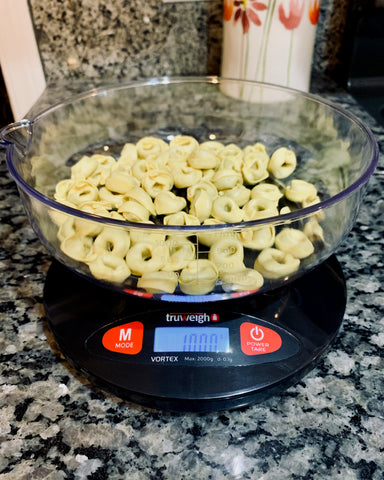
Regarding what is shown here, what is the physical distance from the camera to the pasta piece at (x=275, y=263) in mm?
520

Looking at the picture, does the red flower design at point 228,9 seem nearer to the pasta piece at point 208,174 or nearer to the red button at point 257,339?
the pasta piece at point 208,174

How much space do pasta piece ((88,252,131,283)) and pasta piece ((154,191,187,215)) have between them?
14cm

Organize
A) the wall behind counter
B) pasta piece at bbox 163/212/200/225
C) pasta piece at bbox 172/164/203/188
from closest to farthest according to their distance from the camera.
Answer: pasta piece at bbox 163/212/200/225 → pasta piece at bbox 172/164/203/188 → the wall behind counter

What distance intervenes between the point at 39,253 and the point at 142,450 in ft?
1.30

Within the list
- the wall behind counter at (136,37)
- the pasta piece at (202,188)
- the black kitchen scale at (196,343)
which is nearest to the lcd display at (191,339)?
the black kitchen scale at (196,343)

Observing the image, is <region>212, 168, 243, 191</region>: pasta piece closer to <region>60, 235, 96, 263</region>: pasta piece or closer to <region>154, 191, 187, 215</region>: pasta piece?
<region>154, 191, 187, 215</region>: pasta piece

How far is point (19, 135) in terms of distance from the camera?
0.65m

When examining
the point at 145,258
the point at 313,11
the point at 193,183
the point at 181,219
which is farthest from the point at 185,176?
the point at 313,11

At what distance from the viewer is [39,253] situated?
739mm

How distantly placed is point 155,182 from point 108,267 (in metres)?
0.21

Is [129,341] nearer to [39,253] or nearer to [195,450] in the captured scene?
[195,450]

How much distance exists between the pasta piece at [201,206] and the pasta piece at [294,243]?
0.43 ft

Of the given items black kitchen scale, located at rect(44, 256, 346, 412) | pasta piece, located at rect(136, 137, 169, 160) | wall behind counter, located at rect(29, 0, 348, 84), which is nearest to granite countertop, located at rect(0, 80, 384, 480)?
black kitchen scale, located at rect(44, 256, 346, 412)

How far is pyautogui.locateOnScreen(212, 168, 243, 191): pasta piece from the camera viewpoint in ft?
2.28
